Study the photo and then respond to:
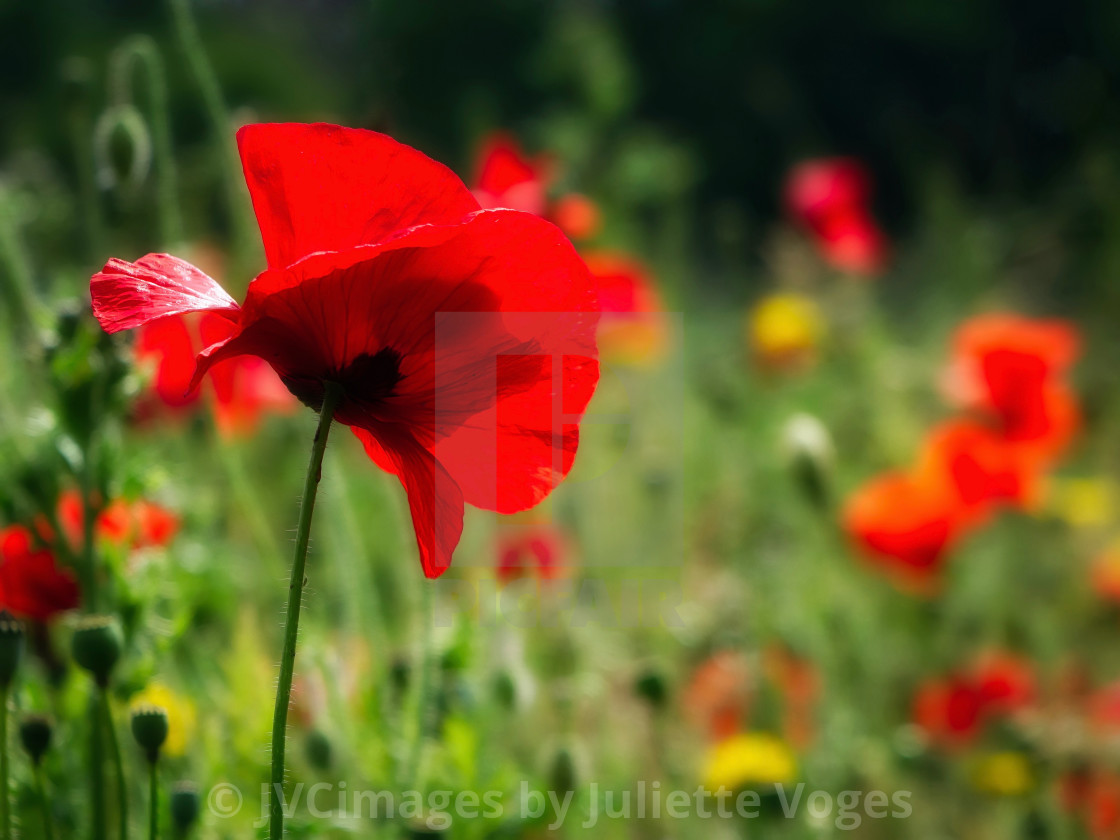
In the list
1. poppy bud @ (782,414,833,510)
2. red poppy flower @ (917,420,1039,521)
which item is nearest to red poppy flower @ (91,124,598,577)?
poppy bud @ (782,414,833,510)

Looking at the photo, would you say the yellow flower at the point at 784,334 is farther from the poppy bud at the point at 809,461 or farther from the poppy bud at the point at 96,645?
the poppy bud at the point at 96,645

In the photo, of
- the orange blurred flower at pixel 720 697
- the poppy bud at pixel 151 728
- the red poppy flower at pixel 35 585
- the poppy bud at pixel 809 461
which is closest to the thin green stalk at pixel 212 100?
the red poppy flower at pixel 35 585

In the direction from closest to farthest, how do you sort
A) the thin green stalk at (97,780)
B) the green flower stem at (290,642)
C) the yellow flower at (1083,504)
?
the green flower stem at (290,642)
the thin green stalk at (97,780)
the yellow flower at (1083,504)

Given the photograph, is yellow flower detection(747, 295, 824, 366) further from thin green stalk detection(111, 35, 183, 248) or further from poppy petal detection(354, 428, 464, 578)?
poppy petal detection(354, 428, 464, 578)

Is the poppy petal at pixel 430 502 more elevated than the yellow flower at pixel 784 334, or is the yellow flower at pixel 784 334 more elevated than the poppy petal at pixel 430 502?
the yellow flower at pixel 784 334

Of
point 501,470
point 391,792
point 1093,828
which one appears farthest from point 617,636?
point 501,470

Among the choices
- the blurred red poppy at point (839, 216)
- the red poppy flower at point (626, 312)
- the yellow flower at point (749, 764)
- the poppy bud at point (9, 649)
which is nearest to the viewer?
the poppy bud at point (9, 649)

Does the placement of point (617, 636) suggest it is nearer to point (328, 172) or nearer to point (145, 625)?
point (145, 625)
